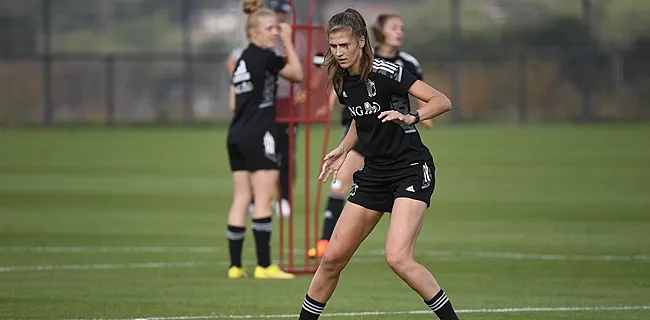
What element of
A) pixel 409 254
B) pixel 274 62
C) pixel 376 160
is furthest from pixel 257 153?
pixel 409 254

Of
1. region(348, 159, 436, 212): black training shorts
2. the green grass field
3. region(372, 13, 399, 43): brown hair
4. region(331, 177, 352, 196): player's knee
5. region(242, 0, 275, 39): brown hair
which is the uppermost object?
region(242, 0, 275, 39): brown hair

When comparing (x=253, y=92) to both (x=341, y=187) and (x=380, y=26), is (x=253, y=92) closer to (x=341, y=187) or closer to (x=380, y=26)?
(x=380, y=26)

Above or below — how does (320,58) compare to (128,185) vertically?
above

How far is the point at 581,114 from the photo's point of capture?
3738cm

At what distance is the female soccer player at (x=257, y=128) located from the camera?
10.8 meters

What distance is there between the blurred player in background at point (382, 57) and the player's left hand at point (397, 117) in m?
4.39

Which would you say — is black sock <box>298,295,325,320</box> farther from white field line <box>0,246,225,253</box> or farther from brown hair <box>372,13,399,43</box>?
white field line <box>0,246,225,253</box>

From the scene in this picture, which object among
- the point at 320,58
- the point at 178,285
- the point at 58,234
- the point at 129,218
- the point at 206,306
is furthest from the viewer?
the point at 129,218

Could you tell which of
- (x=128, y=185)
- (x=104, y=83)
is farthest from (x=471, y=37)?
(x=128, y=185)

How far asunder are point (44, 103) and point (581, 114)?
15.3m

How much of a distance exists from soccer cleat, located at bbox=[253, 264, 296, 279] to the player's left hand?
13.3 ft

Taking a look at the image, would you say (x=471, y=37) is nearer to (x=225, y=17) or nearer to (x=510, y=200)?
(x=225, y=17)

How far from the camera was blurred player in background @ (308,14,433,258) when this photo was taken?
466 inches

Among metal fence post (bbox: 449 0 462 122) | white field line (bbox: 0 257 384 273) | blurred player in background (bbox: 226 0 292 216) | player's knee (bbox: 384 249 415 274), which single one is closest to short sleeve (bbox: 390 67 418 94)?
player's knee (bbox: 384 249 415 274)
